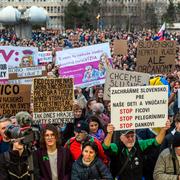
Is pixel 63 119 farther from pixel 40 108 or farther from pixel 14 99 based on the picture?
pixel 14 99

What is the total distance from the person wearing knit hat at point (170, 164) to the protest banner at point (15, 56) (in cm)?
496

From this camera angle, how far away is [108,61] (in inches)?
422

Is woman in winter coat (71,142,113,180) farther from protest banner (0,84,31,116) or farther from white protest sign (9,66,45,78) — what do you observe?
white protest sign (9,66,45,78)

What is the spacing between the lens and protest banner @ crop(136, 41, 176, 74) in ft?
32.7

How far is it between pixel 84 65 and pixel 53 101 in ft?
11.9

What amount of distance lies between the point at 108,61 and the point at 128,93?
203 inches

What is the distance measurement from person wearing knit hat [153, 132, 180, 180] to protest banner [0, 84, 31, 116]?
278 cm

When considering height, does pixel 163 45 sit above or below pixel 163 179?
above

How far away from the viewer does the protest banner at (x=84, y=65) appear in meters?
10.1

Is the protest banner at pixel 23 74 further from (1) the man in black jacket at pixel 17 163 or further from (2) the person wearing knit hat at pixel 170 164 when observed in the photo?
(2) the person wearing knit hat at pixel 170 164

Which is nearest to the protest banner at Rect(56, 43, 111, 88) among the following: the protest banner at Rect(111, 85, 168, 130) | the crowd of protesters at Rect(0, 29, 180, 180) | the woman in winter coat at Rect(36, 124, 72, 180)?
the crowd of protesters at Rect(0, 29, 180, 180)

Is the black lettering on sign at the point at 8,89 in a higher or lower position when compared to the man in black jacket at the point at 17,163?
higher

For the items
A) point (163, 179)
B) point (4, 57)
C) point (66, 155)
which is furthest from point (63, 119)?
point (4, 57)

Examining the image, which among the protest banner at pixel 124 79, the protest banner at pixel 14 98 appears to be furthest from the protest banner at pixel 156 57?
the protest banner at pixel 14 98
